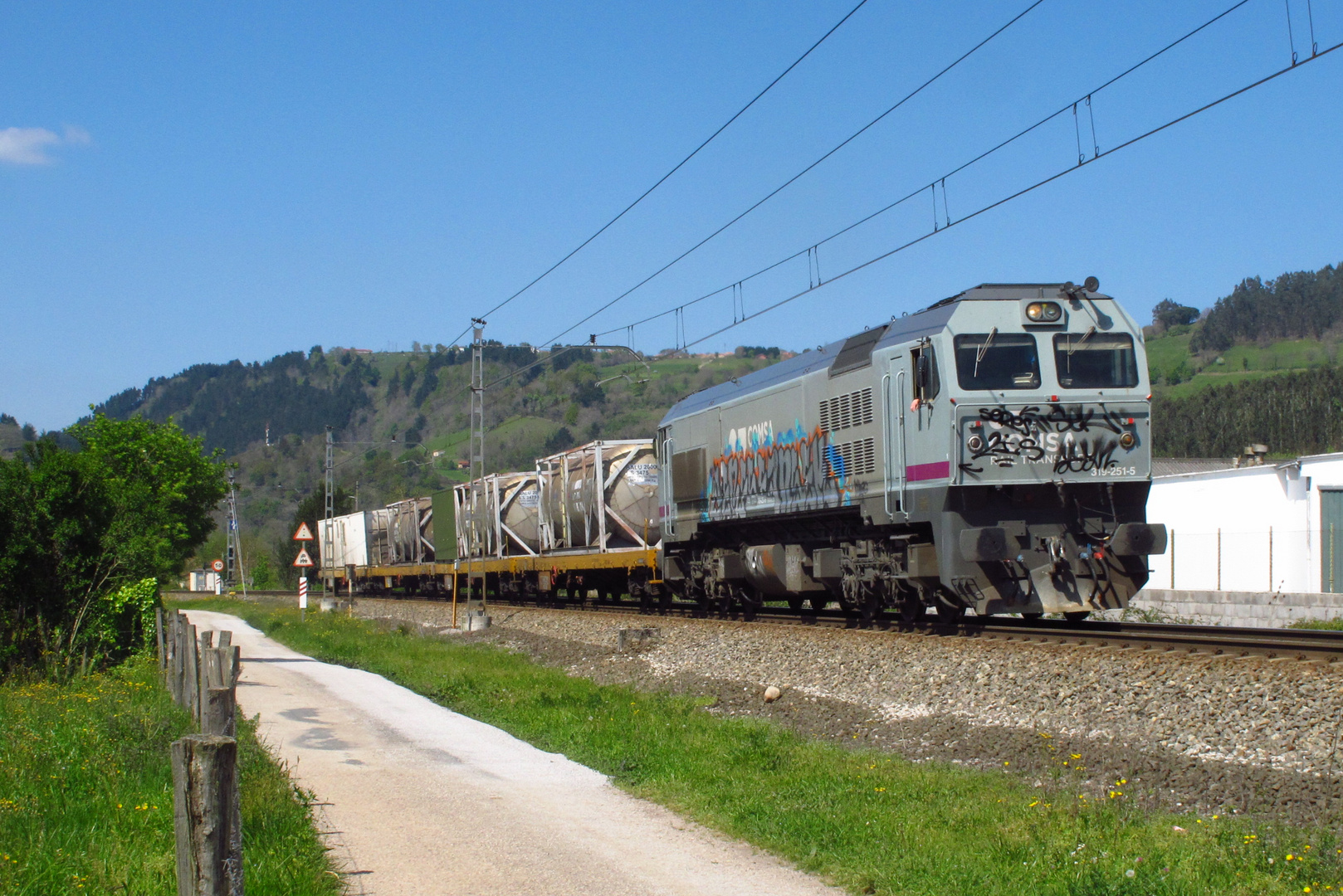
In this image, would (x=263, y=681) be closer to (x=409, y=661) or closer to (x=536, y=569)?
(x=409, y=661)

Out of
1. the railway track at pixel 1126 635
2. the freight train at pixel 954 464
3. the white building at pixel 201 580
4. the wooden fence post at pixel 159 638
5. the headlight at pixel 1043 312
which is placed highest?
the headlight at pixel 1043 312

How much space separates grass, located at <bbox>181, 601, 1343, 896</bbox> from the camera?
242 inches

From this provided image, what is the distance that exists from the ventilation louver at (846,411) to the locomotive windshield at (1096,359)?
8.81 ft

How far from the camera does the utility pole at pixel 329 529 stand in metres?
50.7

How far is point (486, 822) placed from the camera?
7.69m

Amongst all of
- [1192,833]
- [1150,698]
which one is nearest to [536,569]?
[1150,698]

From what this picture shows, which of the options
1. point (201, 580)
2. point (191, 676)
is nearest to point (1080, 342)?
point (191, 676)

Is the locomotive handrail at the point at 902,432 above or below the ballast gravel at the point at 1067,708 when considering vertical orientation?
above

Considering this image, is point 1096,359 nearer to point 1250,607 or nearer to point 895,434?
point 895,434

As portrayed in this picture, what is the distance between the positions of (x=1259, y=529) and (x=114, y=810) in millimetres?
30591

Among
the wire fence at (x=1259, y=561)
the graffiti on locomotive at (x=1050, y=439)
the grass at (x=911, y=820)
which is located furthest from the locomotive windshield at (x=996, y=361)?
the wire fence at (x=1259, y=561)

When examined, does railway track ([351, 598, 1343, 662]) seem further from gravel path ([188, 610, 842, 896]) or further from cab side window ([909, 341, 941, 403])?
gravel path ([188, 610, 842, 896])

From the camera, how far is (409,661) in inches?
808

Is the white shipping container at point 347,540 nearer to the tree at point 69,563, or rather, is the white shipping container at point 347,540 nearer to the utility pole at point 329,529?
the utility pole at point 329,529
